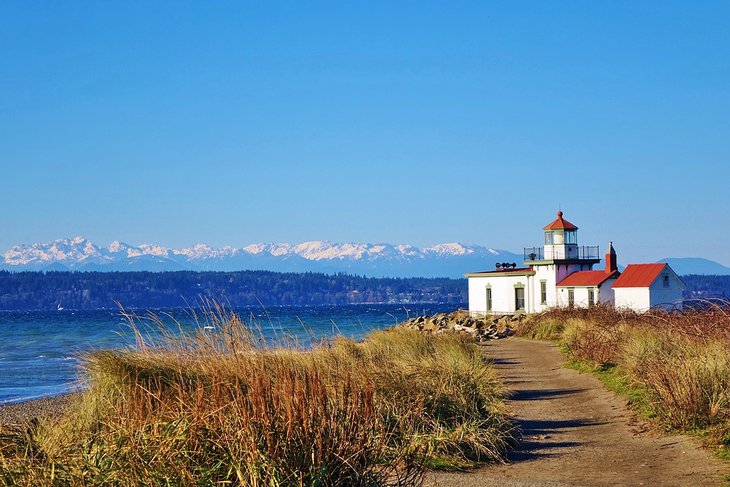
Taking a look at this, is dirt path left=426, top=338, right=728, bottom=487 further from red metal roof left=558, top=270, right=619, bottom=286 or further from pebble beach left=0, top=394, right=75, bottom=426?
red metal roof left=558, top=270, right=619, bottom=286

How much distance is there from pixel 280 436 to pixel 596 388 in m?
11.2

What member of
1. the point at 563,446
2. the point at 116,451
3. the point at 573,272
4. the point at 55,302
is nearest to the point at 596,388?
the point at 563,446

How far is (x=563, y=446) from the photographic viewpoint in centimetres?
1092

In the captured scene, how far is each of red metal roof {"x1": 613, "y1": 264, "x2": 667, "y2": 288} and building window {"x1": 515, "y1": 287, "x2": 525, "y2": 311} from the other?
754 centimetres

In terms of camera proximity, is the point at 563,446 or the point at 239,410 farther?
the point at 563,446

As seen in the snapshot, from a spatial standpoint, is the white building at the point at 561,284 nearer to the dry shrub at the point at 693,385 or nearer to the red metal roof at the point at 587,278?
the red metal roof at the point at 587,278

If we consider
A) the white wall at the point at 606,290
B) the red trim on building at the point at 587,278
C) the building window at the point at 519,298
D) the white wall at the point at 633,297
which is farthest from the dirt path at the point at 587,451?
the building window at the point at 519,298

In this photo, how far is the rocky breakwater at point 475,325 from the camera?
130ft

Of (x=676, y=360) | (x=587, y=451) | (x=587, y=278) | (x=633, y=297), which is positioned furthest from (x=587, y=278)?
(x=587, y=451)

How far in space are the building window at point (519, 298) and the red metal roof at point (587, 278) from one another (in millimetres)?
3383

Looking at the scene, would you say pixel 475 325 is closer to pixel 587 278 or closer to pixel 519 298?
pixel 587 278

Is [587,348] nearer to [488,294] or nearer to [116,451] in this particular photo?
[116,451]

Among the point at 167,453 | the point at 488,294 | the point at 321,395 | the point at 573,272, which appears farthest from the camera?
the point at 488,294

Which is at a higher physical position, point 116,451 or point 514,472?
point 116,451
